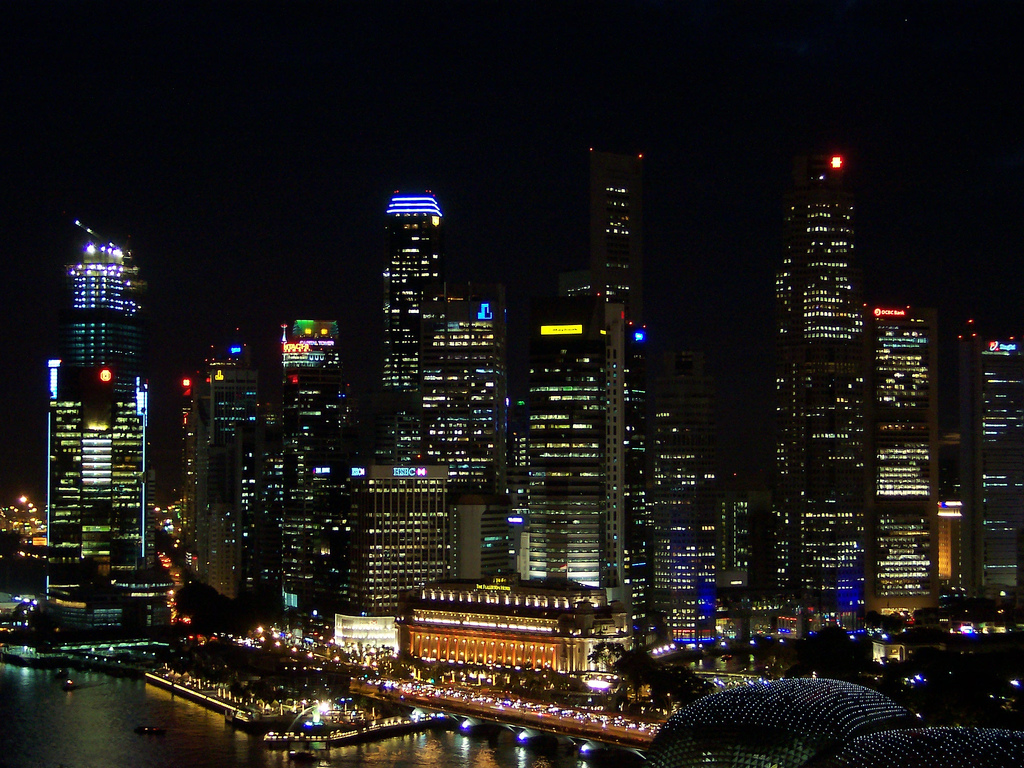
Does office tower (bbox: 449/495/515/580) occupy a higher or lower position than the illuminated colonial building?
higher

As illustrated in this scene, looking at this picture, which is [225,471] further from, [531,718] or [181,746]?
[531,718]

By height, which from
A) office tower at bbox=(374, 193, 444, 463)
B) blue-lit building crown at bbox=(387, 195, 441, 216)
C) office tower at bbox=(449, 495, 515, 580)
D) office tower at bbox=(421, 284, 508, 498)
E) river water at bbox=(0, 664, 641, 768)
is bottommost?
river water at bbox=(0, 664, 641, 768)

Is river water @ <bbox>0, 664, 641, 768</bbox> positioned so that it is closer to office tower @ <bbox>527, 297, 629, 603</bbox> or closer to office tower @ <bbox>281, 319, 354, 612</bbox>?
office tower @ <bbox>527, 297, 629, 603</bbox>

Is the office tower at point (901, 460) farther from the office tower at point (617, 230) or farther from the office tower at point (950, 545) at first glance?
the office tower at point (617, 230)

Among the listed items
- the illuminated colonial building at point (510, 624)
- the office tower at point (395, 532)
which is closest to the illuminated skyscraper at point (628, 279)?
the office tower at point (395, 532)

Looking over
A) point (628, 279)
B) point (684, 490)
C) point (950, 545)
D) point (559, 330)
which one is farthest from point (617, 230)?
point (950, 545)

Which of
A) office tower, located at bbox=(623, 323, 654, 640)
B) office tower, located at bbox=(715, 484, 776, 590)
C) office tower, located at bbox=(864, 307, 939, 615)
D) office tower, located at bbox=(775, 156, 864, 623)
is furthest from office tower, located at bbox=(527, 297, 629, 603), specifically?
office tower, located at bbox=(715, 484, 776, 590)
